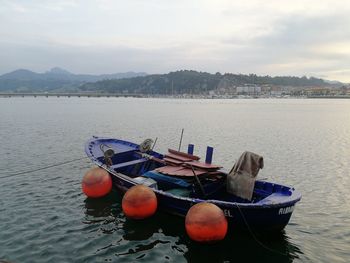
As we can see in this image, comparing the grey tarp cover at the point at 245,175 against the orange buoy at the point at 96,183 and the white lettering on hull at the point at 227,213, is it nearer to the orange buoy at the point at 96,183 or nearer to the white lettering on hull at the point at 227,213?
the white lettering on hull at the point at 227,213

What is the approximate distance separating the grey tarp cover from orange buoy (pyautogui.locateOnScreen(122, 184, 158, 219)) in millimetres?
3291

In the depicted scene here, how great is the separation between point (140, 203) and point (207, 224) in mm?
3102

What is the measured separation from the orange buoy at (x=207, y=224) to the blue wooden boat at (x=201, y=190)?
2.37 feet

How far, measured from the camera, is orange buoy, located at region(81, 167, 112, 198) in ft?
52.2

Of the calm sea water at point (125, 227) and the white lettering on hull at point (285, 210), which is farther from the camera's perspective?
the white lettering on hull at point (285, 210)

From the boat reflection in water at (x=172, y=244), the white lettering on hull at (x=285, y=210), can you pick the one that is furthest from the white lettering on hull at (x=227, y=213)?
the white lettering on hull at (x=285, y=210)

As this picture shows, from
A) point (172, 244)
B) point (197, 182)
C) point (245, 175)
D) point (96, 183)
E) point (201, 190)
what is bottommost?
point (172, 244)

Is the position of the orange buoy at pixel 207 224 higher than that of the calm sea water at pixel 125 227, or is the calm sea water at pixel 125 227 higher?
the orange buoy at pixel 207 224

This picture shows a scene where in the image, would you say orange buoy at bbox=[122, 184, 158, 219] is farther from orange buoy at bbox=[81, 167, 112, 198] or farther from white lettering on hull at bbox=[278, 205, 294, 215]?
white lettering on hull at bbox=[278, 205, 294, 215]

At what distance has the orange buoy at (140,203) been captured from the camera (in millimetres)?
13062

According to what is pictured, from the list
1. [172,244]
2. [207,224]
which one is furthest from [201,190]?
[207,224]

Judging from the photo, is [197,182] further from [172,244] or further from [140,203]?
[172,244]

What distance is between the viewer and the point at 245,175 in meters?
13.7

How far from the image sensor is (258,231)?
1222cm
